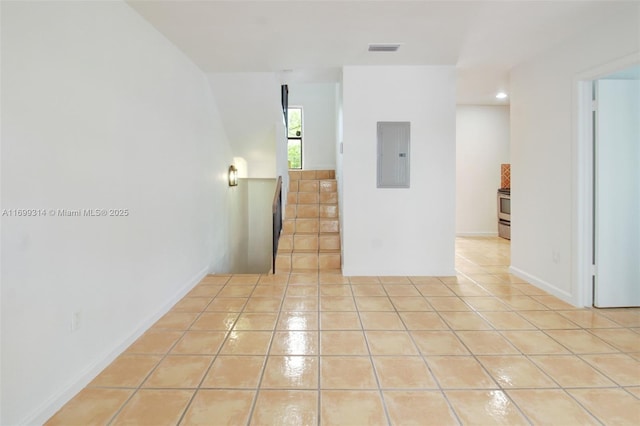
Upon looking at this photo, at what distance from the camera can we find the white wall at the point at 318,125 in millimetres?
7762

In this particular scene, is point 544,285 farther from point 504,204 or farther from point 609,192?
point 504,204

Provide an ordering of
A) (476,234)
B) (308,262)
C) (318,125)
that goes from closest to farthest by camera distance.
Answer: (308,262) < (476,234) < (318,125)

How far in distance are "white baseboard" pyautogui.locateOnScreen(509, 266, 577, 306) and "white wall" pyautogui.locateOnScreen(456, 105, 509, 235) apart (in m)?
2.94

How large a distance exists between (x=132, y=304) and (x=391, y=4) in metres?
2.93

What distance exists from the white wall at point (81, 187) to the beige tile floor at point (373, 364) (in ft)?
0.91

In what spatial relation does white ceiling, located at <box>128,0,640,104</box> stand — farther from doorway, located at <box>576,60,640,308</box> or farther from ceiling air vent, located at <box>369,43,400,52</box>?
doorway, located at <box>576,60,640,308</box>

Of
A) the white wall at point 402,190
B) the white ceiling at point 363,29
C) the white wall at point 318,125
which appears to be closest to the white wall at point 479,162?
the white wall at point 318,125

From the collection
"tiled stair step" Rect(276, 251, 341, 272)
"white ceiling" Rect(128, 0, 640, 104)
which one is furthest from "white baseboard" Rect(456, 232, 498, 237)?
"white ceiling" Rect(128, 0, 640, 104)

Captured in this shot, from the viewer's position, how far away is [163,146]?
3094 millimetres

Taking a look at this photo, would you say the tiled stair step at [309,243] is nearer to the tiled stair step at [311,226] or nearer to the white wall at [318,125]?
the tiled stair step at [311,226]

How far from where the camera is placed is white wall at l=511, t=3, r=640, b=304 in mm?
2941

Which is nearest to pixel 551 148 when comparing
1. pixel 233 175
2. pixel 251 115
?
pixel 251 115

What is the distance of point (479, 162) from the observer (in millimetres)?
7133

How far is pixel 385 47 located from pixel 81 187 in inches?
116
